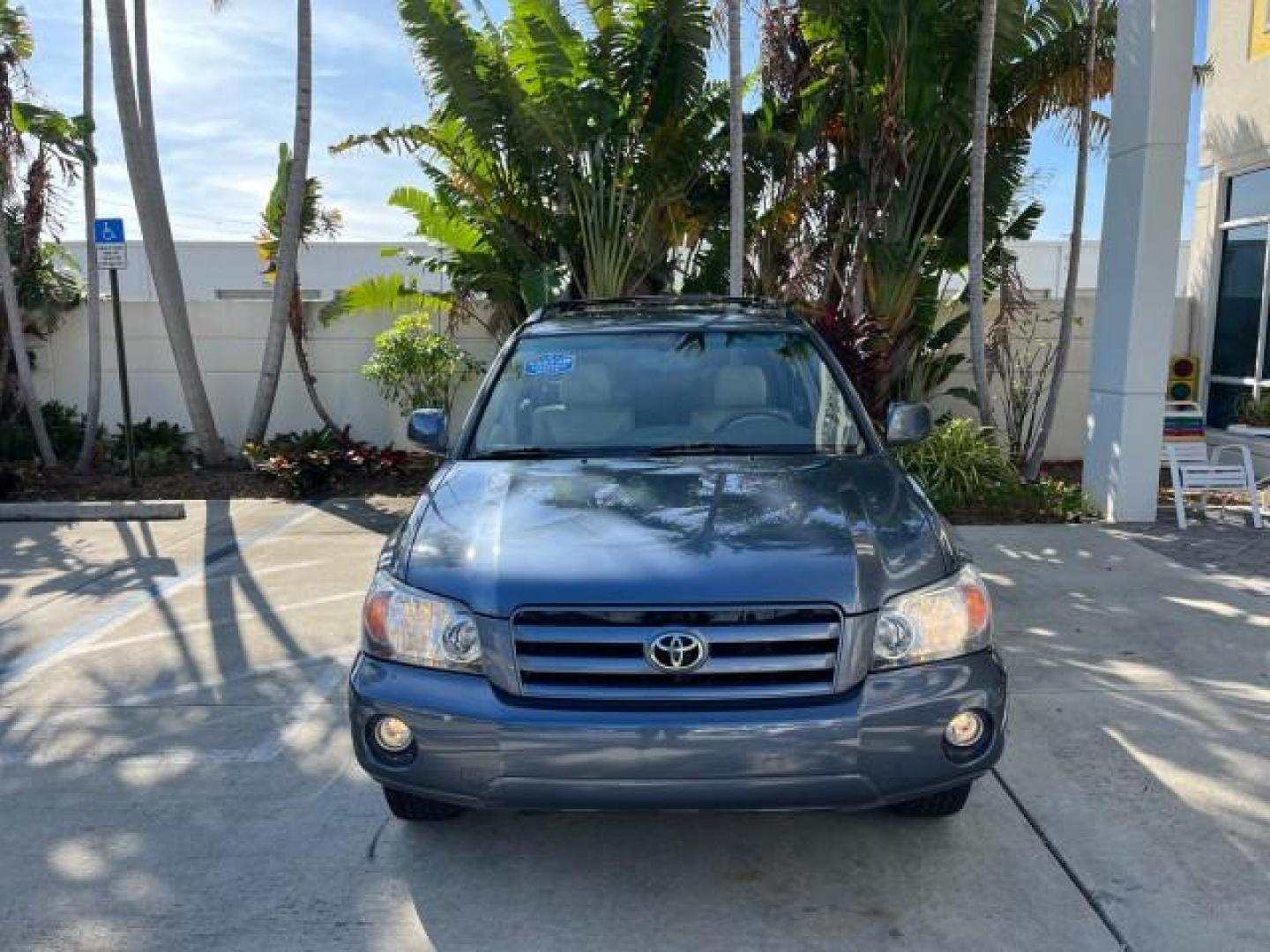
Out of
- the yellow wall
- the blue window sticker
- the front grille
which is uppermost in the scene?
the yellow wall

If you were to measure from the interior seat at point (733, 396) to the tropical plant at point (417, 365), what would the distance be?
634 cm

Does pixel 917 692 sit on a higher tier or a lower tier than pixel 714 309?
lower

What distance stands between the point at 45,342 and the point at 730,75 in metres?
8.30

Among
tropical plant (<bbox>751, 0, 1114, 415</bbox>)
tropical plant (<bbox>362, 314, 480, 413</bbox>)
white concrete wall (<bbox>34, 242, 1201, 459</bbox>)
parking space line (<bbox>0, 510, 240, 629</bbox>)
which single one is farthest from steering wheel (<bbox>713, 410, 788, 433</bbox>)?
white concrete wall (<bbox>34, 242, 1201, 459</bbox>)

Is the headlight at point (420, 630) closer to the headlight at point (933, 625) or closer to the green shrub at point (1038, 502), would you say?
the headlight at point (933, 625)

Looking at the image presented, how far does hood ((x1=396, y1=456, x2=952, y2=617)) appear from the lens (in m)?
2.94

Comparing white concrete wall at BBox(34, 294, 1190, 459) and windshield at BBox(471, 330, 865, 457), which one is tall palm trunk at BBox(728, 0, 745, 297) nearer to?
white concrete wall at BBox(34, 294, 1190, 459)

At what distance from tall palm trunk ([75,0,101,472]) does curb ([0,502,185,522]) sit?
1.51 meters

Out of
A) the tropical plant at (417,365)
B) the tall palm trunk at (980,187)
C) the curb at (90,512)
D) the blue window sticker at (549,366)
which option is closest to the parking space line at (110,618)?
the curb at (90,512)

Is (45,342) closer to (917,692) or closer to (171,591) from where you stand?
(171,591)

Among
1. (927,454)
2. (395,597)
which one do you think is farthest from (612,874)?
(927,454)

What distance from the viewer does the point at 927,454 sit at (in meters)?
9.04

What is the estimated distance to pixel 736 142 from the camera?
346 inches

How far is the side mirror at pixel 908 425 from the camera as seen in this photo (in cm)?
449
